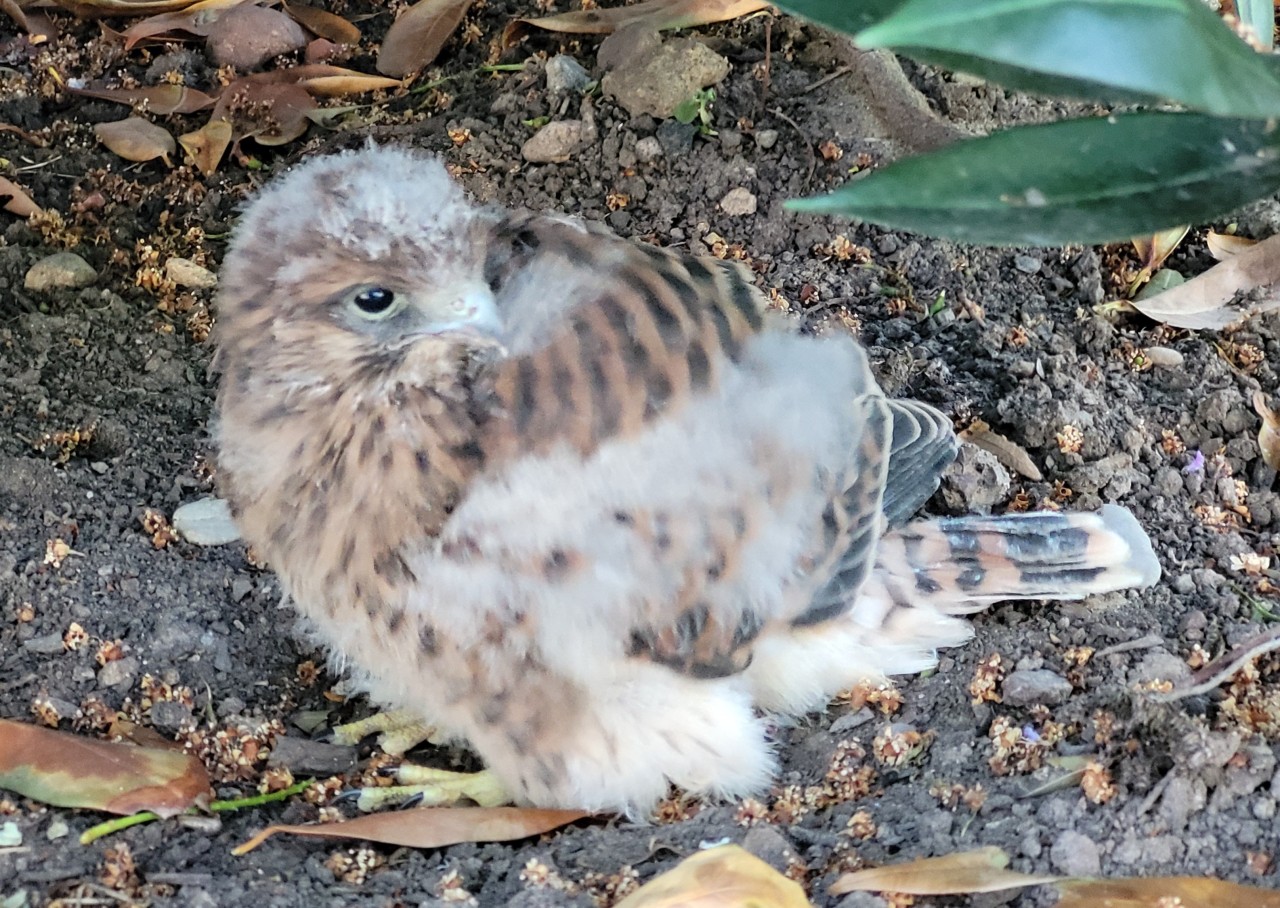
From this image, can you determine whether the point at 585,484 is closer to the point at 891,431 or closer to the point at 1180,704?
the point at 891,431

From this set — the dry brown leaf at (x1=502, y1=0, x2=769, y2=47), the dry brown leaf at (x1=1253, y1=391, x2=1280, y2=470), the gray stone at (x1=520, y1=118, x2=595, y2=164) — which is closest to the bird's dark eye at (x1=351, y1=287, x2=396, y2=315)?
the gray stone at (x1=520, y1=118, x2=595, y2=164)

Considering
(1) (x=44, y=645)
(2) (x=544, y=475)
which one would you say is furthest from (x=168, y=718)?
(2) (x=544, y=475)

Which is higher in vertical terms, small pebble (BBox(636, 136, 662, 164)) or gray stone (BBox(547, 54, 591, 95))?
gray stone (BBox(547, 54, 591, 95))

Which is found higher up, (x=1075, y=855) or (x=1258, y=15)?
(x=1258, y=15)

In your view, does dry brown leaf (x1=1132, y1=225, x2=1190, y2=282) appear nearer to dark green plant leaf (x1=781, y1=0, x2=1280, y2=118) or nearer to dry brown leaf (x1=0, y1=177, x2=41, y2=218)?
dark green plant leaf (x1=781, y1=0, x2=1280, y2=118)

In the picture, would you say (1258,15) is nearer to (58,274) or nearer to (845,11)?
(845,11)

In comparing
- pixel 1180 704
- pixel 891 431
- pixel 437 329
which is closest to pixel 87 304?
pixel 437 329
